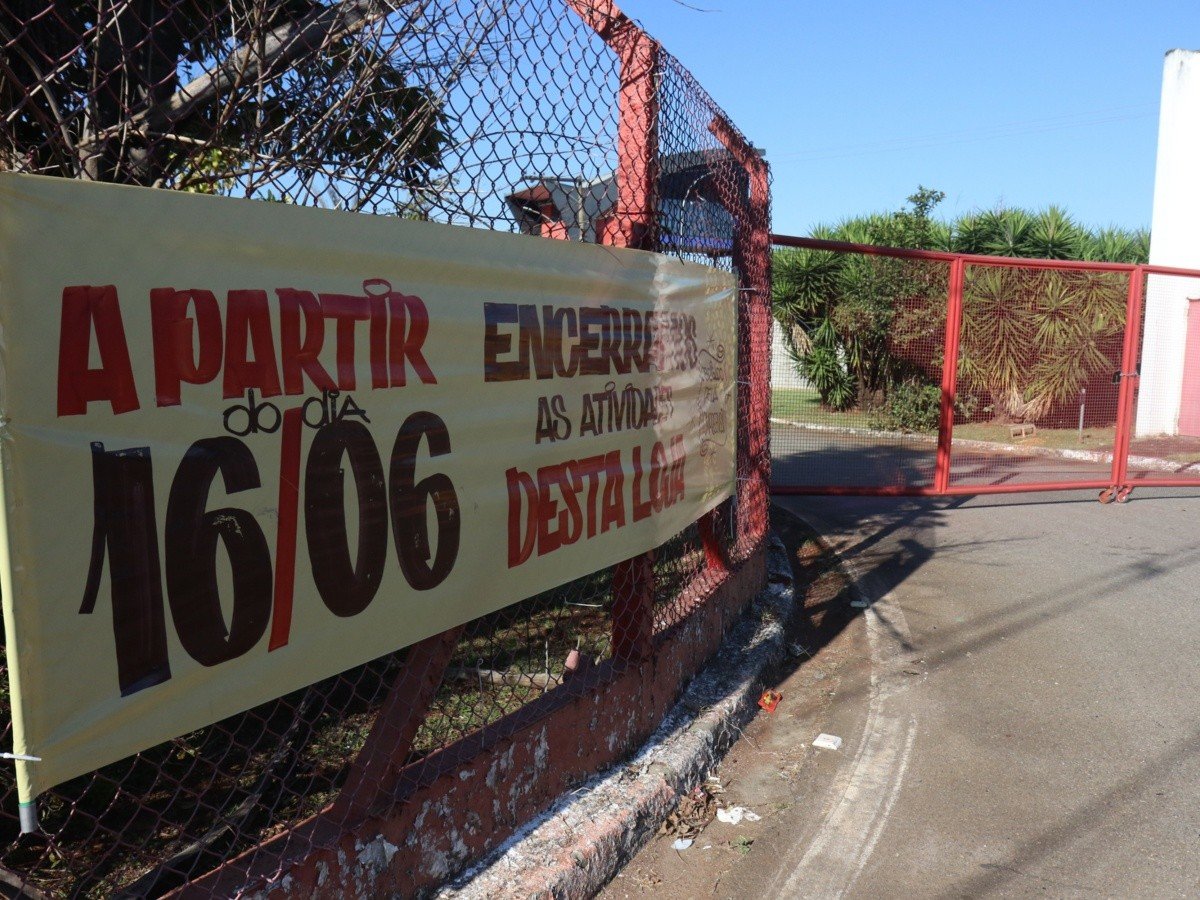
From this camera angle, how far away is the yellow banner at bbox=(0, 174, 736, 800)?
166 cm

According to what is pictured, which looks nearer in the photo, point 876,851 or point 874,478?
point 876,851

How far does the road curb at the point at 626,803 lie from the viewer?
2924 mm

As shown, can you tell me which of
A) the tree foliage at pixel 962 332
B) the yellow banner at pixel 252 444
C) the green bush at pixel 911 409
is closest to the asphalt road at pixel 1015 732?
the yellow banner at pixel 252 444

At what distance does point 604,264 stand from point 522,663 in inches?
92.2

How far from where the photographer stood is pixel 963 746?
168 inches

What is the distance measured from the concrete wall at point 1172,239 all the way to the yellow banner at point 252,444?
41.8 ft

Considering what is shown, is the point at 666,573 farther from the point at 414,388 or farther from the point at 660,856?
the point at 414,388

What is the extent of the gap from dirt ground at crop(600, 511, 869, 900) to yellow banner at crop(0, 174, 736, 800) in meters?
1.04

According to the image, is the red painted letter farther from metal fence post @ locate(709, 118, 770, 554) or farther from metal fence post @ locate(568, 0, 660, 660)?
metal fence post @ locate(709, 118, 770, 554)

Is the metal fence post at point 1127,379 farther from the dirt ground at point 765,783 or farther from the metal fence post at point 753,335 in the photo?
the metal fence post at point 753,335

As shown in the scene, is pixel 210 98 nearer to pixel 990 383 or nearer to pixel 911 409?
pixel 911 409

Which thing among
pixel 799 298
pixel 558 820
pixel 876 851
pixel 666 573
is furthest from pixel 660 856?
pixel 799 298

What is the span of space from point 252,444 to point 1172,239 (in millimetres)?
15575

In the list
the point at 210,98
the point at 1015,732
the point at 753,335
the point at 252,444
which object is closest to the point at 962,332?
the point at 753,335
